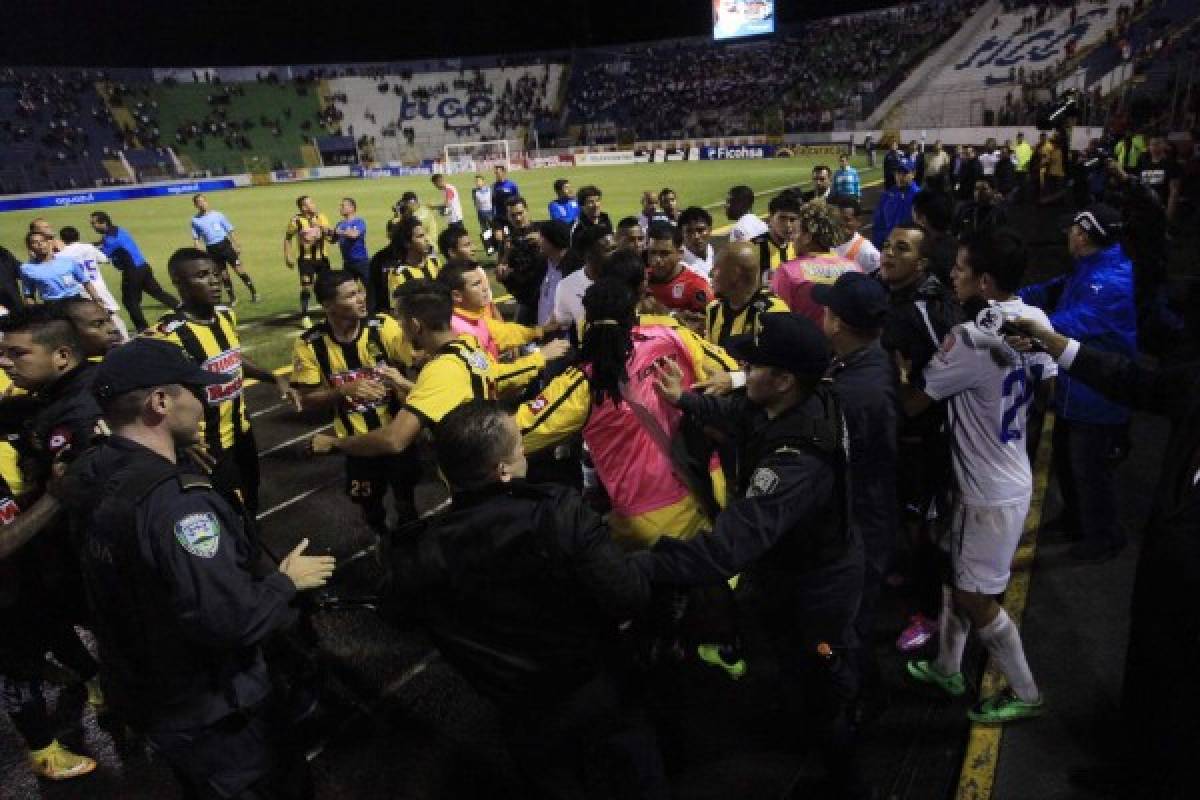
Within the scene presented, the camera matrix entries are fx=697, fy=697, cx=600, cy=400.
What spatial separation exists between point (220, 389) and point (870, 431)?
4515 mm

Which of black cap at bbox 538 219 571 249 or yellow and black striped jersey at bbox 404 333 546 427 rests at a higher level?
black cap at bbox 538 219 571 249

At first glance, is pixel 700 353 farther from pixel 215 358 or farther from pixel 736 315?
pixel 215 358

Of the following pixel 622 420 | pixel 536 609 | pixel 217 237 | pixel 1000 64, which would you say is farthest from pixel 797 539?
→ pixel 1000 64

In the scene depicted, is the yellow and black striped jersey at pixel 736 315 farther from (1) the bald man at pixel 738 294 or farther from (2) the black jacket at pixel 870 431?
(2) the black jacket at pixel 870 431

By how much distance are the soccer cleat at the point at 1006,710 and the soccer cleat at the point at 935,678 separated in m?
0.21

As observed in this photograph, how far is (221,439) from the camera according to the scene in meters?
5.27

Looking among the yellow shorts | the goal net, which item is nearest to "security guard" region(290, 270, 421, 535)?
the yellow shorts

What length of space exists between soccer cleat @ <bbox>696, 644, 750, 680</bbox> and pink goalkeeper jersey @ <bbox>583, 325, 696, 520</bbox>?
1319mm

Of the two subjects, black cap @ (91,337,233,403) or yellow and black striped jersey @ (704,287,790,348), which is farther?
yellow and black striped jersey @ (704,287,790,348)

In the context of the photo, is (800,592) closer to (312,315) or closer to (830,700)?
(830,700)

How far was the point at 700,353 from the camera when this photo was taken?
4.17m

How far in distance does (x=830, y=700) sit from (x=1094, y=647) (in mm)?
2349

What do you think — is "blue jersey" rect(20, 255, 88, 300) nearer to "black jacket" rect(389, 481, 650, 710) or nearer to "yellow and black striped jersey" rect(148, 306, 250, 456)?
"yellow and black striped jersey" rect(148, 306, 250, 456)

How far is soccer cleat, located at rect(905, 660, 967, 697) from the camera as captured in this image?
4.05 meters
